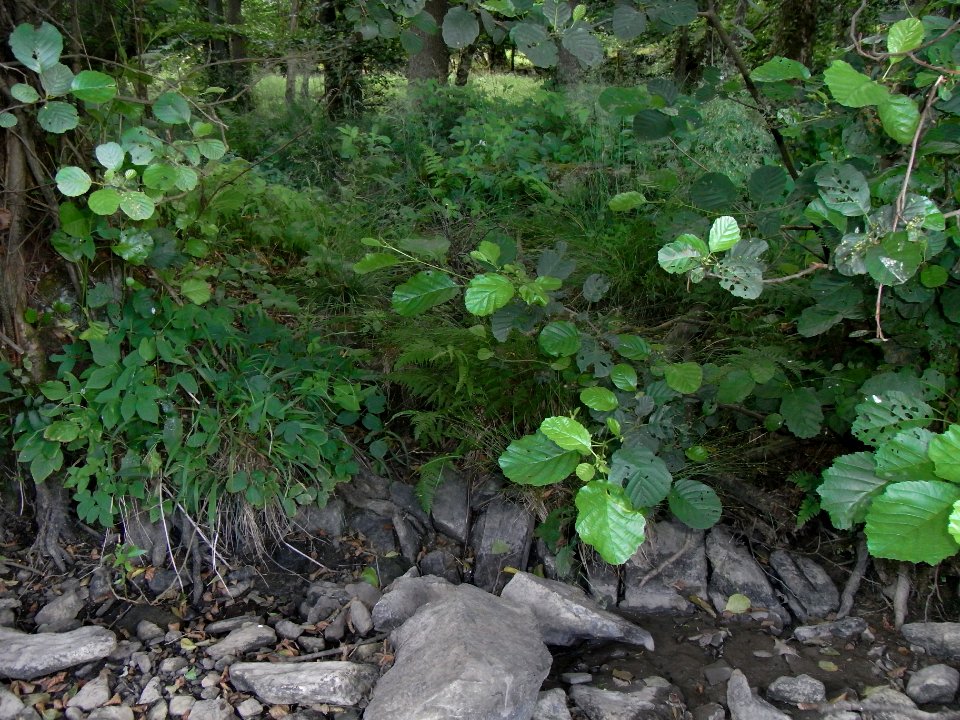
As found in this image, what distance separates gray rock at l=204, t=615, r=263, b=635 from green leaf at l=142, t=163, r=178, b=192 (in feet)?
4.70

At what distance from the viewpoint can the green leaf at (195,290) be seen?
272 centimetres

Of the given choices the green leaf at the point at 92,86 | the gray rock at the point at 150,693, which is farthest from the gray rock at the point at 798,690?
the green leaf at the point at 92,86

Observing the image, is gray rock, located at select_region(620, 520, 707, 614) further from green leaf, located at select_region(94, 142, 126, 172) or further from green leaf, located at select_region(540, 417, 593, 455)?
green leaf, located at select_region(94, 142, 126, 172)

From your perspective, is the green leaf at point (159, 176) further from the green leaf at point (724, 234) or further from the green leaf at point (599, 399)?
the green leaf at point (724, 234)

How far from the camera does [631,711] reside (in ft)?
6.94

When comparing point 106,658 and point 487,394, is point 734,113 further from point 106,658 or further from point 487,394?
point 106,658

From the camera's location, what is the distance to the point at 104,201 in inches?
86.5

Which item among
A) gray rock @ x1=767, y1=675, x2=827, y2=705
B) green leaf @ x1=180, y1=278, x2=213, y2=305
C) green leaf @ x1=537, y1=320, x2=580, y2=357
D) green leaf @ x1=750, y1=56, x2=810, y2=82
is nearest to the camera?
green leaf @ x1=750, y1=56, x2=810, y2=82

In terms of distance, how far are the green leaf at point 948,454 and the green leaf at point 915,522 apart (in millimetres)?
32

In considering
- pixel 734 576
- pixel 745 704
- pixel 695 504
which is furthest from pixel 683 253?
pixel 734 576

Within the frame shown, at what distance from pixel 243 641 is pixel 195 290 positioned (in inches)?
49.1

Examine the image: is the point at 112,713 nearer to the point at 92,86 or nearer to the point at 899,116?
the point at 92,86

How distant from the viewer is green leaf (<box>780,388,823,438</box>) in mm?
2420

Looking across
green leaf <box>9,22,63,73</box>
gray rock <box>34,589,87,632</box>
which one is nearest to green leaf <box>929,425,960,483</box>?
green leaf <box>9,22,63,73</box>
